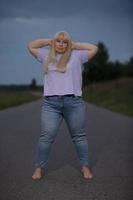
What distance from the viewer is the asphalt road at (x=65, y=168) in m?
4.45

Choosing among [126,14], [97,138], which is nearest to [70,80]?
[126,14]

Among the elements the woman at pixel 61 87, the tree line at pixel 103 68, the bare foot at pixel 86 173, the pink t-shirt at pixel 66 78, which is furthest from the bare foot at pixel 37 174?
the tree line at pixel 103 68

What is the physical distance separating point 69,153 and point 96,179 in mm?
1560

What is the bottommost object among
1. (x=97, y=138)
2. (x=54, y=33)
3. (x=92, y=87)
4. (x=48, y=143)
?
(x=97, y=138)

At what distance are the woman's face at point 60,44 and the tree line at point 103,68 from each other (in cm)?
30

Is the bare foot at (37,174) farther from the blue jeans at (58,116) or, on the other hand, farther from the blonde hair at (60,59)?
the blonde hair at (60,59)

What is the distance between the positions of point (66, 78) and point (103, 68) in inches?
13.5

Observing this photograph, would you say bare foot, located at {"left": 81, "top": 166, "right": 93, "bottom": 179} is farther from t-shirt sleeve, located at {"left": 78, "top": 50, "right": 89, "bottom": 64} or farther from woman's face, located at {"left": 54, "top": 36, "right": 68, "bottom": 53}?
woman's face, located at {"left": 54, "top": 36, "right": 68, "bottom": 53}

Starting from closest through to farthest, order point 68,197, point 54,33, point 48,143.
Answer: point 68,197 < point 54,33 < point 48,143

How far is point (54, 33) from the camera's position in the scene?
4.74 m

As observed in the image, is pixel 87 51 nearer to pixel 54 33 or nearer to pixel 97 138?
pixel 54 33

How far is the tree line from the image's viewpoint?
184 inches

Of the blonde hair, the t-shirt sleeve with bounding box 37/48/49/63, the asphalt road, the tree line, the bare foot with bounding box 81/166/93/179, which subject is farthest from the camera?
the bare foot with bounding box 81/166/93/179

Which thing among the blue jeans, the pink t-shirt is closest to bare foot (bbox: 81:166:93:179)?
the blue jeans
